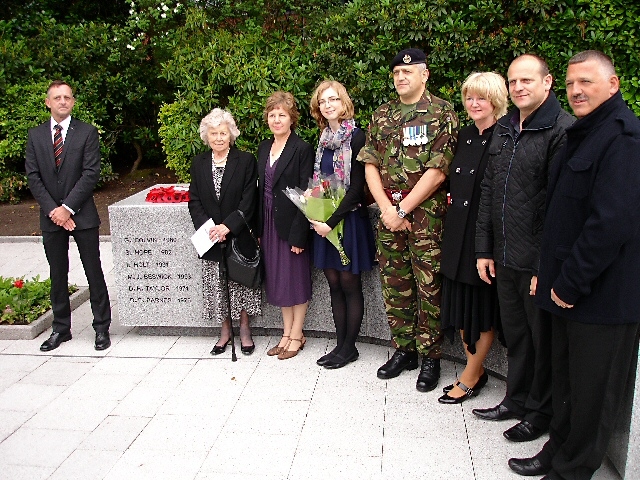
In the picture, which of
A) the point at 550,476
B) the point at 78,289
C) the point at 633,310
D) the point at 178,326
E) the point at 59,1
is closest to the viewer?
the point at 633,310

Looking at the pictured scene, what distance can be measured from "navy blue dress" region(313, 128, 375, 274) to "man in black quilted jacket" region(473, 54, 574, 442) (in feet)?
3.17

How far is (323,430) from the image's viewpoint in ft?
13.1

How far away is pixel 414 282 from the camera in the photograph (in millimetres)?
4457

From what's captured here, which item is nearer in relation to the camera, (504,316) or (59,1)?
(504,316)

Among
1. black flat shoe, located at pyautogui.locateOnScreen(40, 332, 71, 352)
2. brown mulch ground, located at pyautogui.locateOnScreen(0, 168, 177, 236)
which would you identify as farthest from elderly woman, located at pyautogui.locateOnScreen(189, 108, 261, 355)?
brown mulch ground, located at pyautogui.locateOnScreen(0, 168, 177, 236)

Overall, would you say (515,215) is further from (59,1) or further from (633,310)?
(59,1)

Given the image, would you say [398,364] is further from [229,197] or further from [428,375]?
[229,197]

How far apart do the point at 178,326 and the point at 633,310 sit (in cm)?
364

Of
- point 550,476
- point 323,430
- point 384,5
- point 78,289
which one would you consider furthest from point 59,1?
point 550,476

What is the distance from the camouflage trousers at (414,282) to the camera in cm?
422

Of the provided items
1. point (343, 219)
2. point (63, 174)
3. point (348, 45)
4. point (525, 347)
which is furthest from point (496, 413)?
point (63, 174)

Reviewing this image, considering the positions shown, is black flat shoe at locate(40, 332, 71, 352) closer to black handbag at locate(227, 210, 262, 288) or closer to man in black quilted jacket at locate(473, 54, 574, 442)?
black handbag at locate(227, 210, 262, 288)

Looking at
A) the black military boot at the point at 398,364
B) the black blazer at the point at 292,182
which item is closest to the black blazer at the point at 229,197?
the black blazer at the point at 292,182

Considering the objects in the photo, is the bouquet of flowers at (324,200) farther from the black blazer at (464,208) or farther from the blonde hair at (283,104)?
the black blazer at (464,208)
